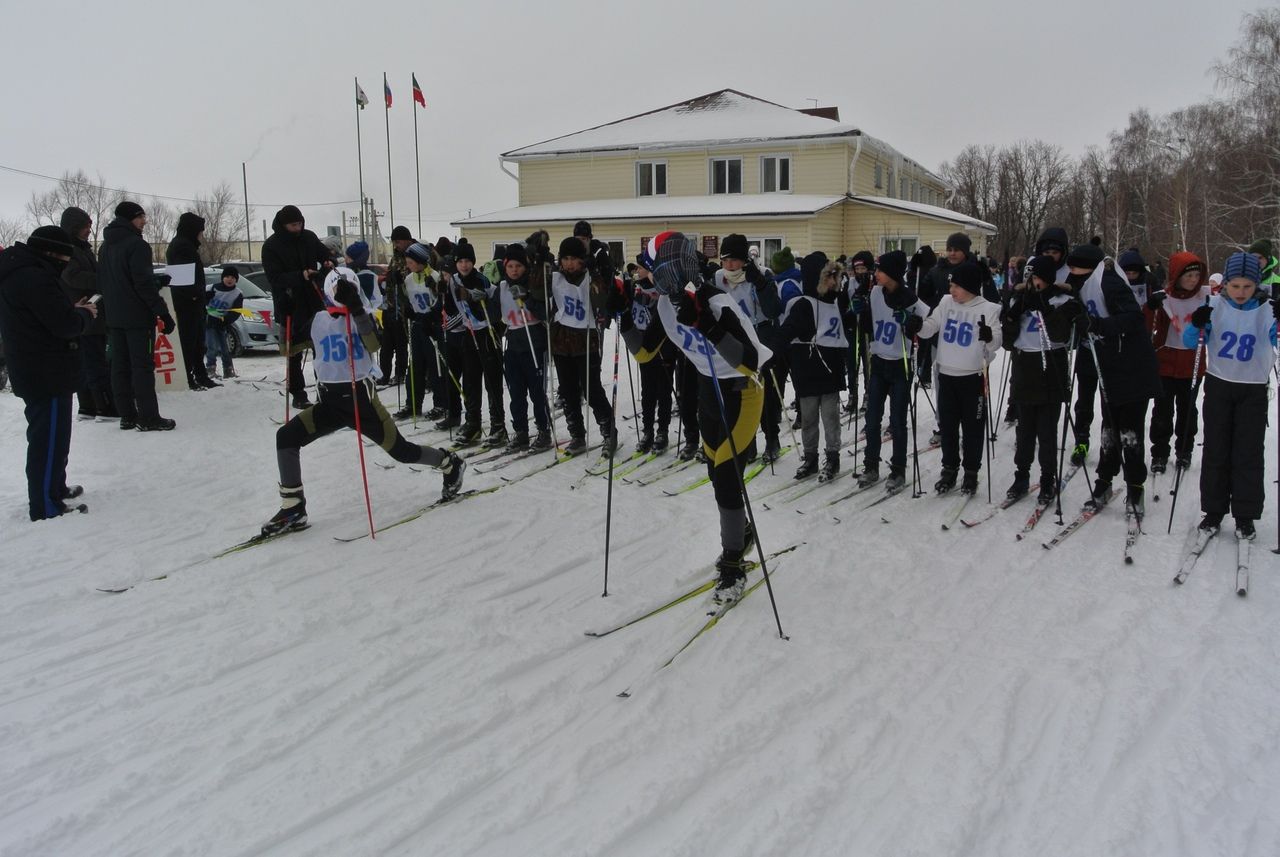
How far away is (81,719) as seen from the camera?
3307 mm

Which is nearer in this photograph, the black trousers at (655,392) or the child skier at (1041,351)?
the child skier at (1041,351)

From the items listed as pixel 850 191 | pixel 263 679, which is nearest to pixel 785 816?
pixel 263 679

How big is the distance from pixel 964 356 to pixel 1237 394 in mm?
1636

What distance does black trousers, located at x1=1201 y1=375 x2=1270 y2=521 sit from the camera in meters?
4.95

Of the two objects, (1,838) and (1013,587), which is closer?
(1,838)

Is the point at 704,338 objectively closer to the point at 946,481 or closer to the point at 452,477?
the point at 452,477

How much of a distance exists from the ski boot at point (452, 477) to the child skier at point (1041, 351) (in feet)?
13.7

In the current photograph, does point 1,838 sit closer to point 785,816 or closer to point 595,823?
point 595,823

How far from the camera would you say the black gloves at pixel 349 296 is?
17.6 feet

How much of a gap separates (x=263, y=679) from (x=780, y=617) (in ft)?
8.39

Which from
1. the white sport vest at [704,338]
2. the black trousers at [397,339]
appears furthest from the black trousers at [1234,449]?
the black trousers at [397,339]

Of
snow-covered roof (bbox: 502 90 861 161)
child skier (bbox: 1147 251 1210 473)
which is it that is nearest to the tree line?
child skier (bbox: 1147 251 1210 473)

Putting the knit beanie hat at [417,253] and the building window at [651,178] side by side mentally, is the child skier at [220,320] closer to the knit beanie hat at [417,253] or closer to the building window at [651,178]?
the knit beanie hat at [417,253]

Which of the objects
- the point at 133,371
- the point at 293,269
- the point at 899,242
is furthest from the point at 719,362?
the point at 899,242
